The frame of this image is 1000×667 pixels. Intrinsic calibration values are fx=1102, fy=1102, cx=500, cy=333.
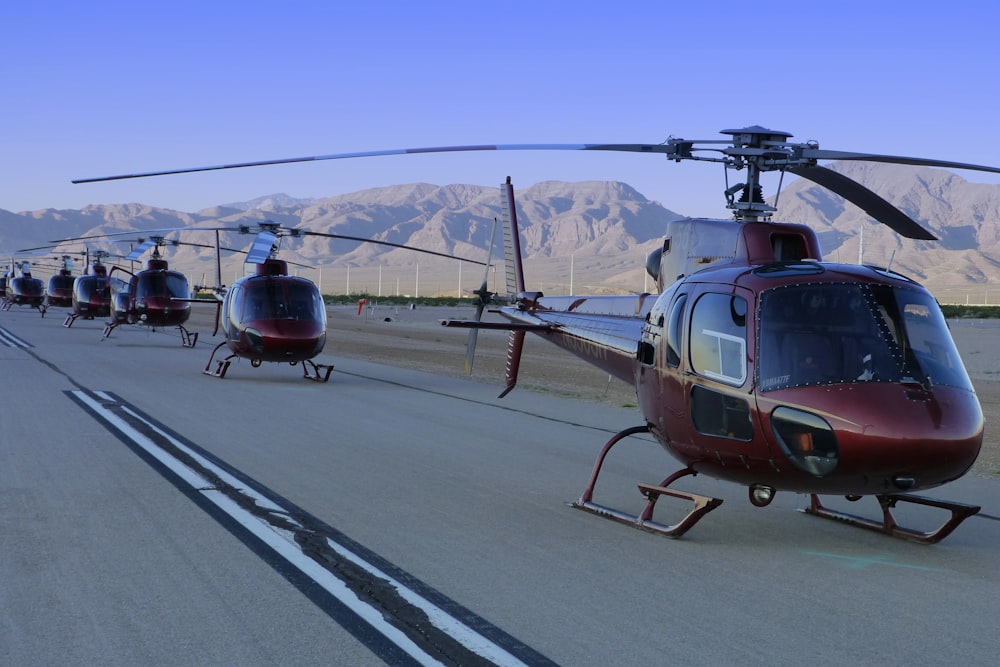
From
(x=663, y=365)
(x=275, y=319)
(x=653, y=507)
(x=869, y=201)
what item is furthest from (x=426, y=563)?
(x=275, y=319)

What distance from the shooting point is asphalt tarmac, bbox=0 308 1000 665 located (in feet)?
16.6

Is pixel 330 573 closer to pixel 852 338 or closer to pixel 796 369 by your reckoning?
pixel 796 369

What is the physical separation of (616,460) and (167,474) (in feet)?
14.6

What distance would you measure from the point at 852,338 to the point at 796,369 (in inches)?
15.0

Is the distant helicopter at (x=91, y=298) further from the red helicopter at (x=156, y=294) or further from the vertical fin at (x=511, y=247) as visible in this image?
the vertical fin at (x=511, y=247)

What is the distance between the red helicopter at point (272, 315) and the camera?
64.7ft

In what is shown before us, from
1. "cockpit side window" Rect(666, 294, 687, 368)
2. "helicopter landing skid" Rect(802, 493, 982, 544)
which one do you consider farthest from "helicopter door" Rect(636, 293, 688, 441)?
"helicopter landing skid" Rect(802, 493, 982, 544)

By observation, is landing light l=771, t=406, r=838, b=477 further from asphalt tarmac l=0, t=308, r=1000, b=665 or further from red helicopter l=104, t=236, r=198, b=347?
red helicopter l=104, t=236, r=198, b=347

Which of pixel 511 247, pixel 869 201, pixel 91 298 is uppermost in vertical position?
pixel 869 201

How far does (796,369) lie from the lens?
6.74 metres

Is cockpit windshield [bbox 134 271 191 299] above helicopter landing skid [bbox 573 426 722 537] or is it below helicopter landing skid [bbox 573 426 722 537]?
above

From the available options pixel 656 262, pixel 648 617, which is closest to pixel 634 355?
pixel 656 262

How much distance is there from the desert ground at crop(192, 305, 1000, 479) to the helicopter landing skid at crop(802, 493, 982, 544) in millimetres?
3913

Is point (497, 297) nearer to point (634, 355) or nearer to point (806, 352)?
point (634, 355)
